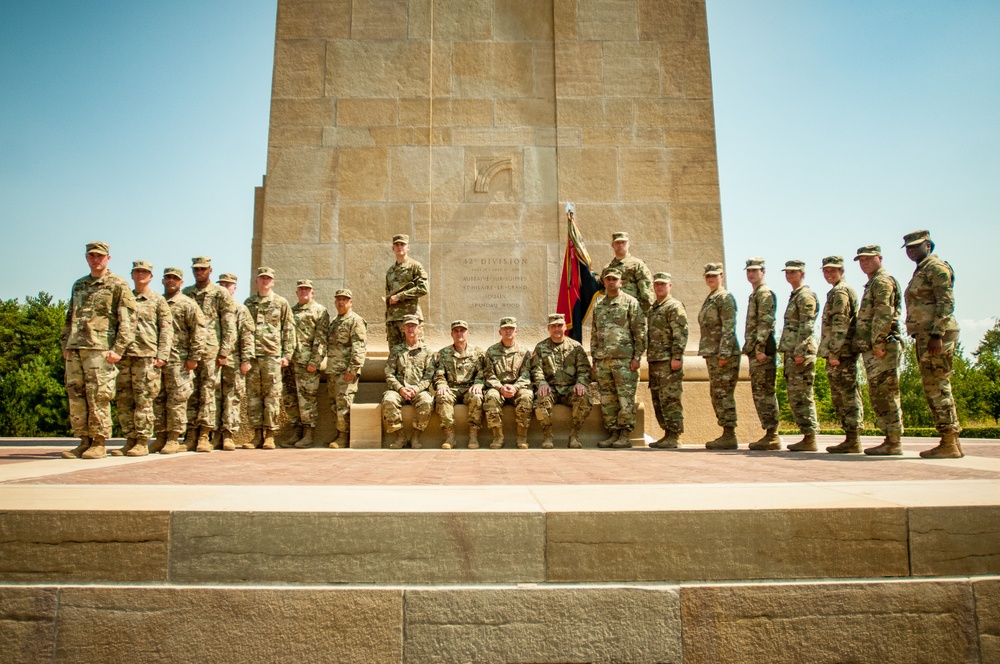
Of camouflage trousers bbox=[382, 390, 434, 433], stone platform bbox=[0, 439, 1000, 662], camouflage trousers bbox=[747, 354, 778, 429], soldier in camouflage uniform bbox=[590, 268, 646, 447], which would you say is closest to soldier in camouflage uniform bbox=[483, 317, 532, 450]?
camouflage trousers bbox=[382, 390, 434, 433]

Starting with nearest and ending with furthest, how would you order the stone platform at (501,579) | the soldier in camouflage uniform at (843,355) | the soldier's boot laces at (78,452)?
the stone platform at (501,579)
the soldier's boot laces at (78,452)
the soldier in camouflage uniform at (843,355)

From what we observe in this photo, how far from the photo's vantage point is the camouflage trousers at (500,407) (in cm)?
923

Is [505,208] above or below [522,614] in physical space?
above

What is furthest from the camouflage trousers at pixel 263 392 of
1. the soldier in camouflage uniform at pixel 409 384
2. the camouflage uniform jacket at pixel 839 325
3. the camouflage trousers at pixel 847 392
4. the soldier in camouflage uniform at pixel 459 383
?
the camouflage trousers at pixel 847 392

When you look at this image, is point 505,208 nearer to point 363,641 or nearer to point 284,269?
point 284,269

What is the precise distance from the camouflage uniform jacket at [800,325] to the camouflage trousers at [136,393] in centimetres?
787

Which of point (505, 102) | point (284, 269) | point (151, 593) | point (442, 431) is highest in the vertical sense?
point (505, 102)

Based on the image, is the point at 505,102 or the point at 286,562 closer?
the point at 286,562

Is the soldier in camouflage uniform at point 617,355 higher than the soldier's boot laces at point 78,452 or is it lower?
higher

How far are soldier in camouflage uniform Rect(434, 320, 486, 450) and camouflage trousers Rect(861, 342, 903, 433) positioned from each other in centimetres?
477

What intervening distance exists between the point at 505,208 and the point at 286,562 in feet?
30.4

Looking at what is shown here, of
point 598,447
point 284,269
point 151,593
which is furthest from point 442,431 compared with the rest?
point 151,593

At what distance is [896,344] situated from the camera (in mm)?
7551

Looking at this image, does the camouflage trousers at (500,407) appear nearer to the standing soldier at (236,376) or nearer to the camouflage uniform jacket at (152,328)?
the standing soldier at (236,376)
